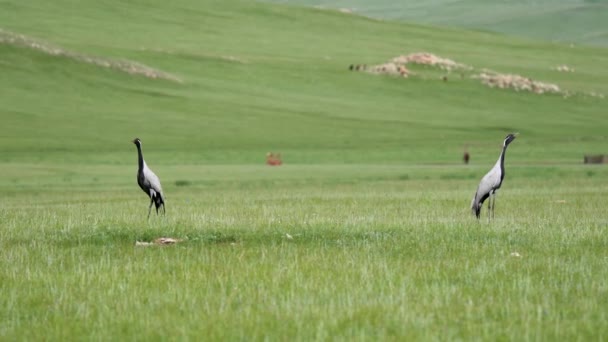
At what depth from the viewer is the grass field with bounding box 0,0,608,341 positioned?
8898 millimetres

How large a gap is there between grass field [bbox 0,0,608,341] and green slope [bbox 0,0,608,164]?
36cm

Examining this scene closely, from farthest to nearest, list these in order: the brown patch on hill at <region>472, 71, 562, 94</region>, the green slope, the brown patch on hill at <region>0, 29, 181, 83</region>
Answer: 1. the brown patch on hill at <region>472, 71, 562, 94</region>
2. the brown patch on hill at <region>0, 29, 181, 83</region>
3. the green slope

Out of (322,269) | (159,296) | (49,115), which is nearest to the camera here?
(159,296)

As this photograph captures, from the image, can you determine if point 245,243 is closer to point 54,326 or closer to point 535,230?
point 535,230

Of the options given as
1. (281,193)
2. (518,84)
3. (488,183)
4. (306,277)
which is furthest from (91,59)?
(306,277)

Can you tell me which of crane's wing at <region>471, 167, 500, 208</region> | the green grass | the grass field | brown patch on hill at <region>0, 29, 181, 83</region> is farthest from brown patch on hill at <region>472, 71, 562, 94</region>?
crane's wing at <region>471, 167, 500, 208</region>

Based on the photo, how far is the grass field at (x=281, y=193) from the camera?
8.90 meters

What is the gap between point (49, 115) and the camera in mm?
71438

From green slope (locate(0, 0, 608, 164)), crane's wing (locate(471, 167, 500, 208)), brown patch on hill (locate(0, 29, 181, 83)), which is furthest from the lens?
brown patch on hill (locate(0, 29, 181, 83))

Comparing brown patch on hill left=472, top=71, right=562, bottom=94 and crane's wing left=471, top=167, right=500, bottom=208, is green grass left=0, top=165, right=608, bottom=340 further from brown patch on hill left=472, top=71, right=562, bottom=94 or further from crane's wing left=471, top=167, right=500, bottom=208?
brown patch on hill left=472, top=71, right=562, bottom=94

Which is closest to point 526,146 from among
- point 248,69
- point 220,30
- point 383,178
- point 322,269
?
point 383,178

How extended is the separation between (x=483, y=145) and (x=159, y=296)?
187 ft

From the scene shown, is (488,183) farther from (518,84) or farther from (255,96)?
(518,84)

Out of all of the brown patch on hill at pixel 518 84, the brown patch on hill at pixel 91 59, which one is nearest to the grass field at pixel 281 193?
the brown patch on hill at pixel 91 59
